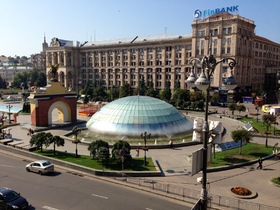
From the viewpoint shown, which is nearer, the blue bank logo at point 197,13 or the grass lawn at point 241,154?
the grass lawn at point 241,154

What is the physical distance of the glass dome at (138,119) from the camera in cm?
3581

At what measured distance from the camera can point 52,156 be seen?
90.6 feet

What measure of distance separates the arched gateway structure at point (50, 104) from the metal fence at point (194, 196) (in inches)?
1003

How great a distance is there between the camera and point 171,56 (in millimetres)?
93125

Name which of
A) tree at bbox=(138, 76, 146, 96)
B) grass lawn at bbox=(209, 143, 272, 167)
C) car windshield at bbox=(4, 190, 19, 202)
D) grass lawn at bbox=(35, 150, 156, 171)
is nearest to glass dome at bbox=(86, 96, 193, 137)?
grass lawn at bbox=(35, 150, 156, 171)

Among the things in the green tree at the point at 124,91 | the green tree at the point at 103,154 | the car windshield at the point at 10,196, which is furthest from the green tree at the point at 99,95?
the car windshield at the point at 10,196

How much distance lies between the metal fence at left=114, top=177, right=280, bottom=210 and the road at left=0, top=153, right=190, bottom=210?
880 mm

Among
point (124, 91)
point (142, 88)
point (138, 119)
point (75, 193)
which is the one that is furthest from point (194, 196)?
point (142, 88)

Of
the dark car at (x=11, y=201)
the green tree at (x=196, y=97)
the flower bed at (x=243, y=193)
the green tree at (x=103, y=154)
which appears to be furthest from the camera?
the green tree at (x=196, y=97)

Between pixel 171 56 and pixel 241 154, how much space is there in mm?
67945

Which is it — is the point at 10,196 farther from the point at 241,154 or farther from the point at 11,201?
the point at 241,154

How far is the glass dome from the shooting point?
117ft

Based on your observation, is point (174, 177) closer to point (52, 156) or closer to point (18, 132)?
point (52, 156)

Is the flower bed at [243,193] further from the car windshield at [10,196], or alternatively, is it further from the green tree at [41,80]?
the green tree at [41,80]
